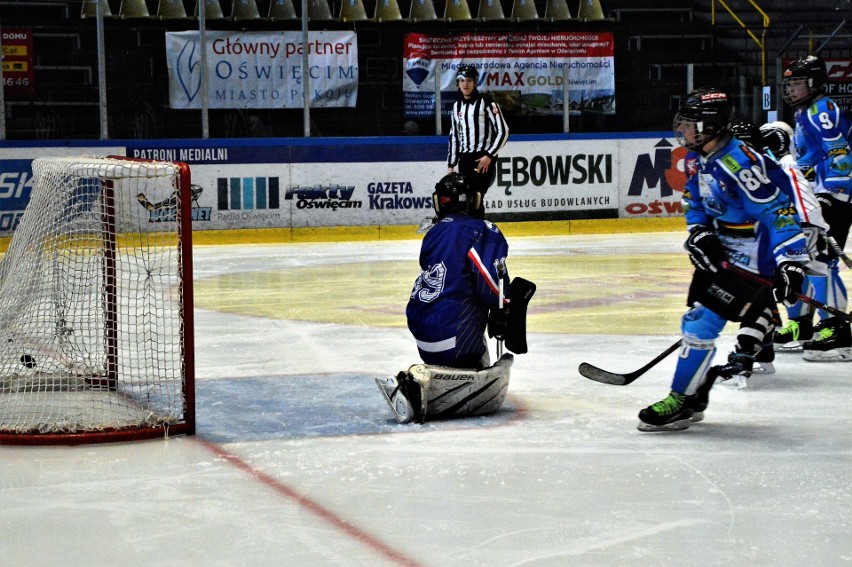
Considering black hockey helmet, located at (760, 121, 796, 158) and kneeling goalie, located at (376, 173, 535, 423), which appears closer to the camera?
kneeling goalie, located at (376, 173, 535, 423)

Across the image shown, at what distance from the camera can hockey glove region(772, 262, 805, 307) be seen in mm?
4086

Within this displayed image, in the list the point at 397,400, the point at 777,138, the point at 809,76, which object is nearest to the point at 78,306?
the point at 397,400

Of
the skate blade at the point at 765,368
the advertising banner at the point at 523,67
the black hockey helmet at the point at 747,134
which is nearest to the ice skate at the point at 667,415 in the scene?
the skate blade at the point at 765,368

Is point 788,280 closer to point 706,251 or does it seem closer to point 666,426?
point 706,251

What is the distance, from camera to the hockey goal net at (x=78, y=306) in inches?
165

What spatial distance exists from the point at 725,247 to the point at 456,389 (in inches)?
42.0

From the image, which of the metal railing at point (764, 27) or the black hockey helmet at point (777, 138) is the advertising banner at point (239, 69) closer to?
the metal railing at point (764, 27)

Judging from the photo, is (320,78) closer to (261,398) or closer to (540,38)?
(540,38)

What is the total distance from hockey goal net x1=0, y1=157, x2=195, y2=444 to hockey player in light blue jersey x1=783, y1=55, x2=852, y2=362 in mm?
3080

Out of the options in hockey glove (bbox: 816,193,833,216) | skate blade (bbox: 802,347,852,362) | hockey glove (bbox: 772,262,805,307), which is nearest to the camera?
hockey glove (bbox: 772,262,805,307)

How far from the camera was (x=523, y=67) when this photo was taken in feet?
47.7

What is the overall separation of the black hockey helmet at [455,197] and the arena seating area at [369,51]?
8522 millimetres

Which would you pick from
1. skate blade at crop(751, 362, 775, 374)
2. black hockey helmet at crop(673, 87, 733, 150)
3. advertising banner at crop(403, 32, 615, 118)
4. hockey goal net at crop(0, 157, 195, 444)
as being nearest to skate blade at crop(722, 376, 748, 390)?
skate blade at crop(751, 362, 775, 374)

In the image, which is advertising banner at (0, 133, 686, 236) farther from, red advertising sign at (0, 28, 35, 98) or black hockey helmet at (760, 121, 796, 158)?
black hockey helmet at (760, 121, 796, 158)
